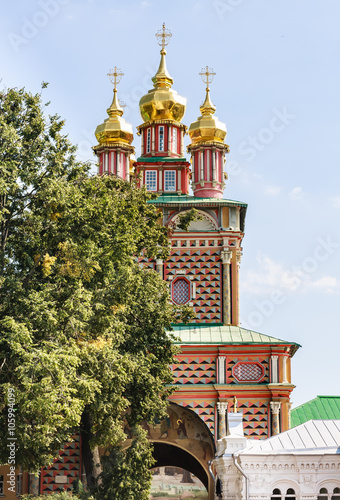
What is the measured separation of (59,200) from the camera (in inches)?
649

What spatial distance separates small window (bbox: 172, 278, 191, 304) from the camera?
2581 cm

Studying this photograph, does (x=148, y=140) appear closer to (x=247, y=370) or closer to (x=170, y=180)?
(x=170, y=180)

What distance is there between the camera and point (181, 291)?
25.9 m

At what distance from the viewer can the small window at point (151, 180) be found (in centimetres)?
2797

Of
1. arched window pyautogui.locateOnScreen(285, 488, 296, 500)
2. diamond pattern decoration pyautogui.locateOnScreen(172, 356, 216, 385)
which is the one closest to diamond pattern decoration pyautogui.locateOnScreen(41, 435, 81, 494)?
diamond pattern decoration pyautogui.locateOnScreen(172, 356, 216, 385)

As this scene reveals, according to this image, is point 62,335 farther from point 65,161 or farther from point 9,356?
point 65,161

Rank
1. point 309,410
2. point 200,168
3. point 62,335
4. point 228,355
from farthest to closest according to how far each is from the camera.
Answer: point 200,168
point 309,410
point 228,355
point 62,335

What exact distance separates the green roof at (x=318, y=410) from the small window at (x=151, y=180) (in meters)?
8.47

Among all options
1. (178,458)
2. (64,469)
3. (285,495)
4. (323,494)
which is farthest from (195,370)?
(323,494)

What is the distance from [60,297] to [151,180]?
1200cm

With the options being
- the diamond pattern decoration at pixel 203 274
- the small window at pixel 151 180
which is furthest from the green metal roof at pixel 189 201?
the diamond pattern decoration at pixel 203 274

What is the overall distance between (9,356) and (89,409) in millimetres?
2653

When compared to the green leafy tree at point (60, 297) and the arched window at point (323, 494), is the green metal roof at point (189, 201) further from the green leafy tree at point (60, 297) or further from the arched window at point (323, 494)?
the arched window at point (323, 494)

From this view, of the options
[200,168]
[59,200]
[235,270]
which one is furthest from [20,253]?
[200,168]
